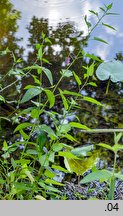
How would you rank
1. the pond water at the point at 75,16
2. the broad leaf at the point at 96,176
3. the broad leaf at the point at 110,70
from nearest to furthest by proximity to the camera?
the broad leaf at the point at 96,176
the broad leaf at the point at 110,70
the pond water at the point at 75,16

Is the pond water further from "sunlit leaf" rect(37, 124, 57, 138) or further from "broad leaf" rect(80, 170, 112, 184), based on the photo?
"broad leaf" rect(80, 170, 112, 184)

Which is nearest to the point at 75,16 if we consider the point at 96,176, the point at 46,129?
the point at 46,129

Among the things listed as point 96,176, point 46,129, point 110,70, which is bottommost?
point 96,176

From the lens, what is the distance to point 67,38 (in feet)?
11.4

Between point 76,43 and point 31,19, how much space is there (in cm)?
67

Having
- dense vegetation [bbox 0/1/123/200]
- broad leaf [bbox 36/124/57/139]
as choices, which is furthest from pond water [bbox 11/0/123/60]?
broad leaf [bbox 36/124/57/139]

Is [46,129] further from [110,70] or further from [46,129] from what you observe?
[110,70]

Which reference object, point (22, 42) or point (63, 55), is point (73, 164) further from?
point (22, 42)

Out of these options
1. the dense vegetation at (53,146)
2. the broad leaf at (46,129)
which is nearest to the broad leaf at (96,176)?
the dense vegetation at (53,146)

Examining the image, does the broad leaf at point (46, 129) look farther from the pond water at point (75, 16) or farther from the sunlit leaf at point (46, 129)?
the pond water at point (75, 16)

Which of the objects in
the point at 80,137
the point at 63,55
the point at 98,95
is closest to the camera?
the point at 80,137

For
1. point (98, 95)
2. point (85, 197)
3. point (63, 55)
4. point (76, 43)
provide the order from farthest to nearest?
point (76, 43), point (63, 55), point (98, 95), point (85, 197)

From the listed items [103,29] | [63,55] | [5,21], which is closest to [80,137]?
[63,55]

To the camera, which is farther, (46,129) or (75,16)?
(75,16)
